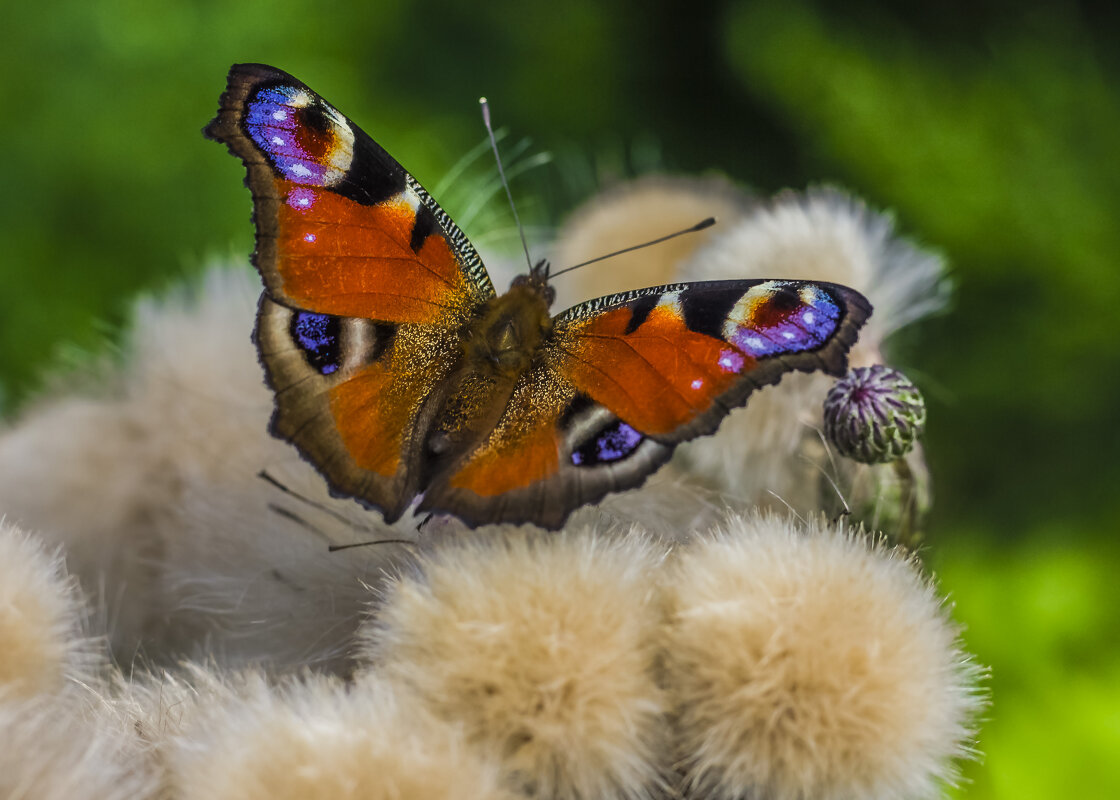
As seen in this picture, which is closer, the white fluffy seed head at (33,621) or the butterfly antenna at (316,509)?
the white fluffy seed head at (33,621)

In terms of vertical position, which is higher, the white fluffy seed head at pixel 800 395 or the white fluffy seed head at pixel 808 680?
the white fluffy seed head at pixel 800 395

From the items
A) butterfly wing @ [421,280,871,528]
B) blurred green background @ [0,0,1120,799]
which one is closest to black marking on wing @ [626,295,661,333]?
butterfly wing @ [421,280,871,528]

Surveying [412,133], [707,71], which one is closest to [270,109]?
[412,133]

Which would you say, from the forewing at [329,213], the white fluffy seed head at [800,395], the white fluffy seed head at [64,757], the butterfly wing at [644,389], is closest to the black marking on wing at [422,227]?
the forewing at [329,213]

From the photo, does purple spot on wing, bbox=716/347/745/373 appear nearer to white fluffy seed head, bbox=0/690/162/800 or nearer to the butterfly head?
the butterfly head

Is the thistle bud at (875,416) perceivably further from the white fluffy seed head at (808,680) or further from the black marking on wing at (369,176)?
the black marking on wing at (369,176)

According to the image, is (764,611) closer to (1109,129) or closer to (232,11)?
(1109,129)

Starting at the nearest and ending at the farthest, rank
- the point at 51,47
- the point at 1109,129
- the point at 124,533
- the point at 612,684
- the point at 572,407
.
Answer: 1. the point at 612,684
2. the point at 572,407
3. the point at 124,533
4. the point at 1109,129
5. the point at 51,47
